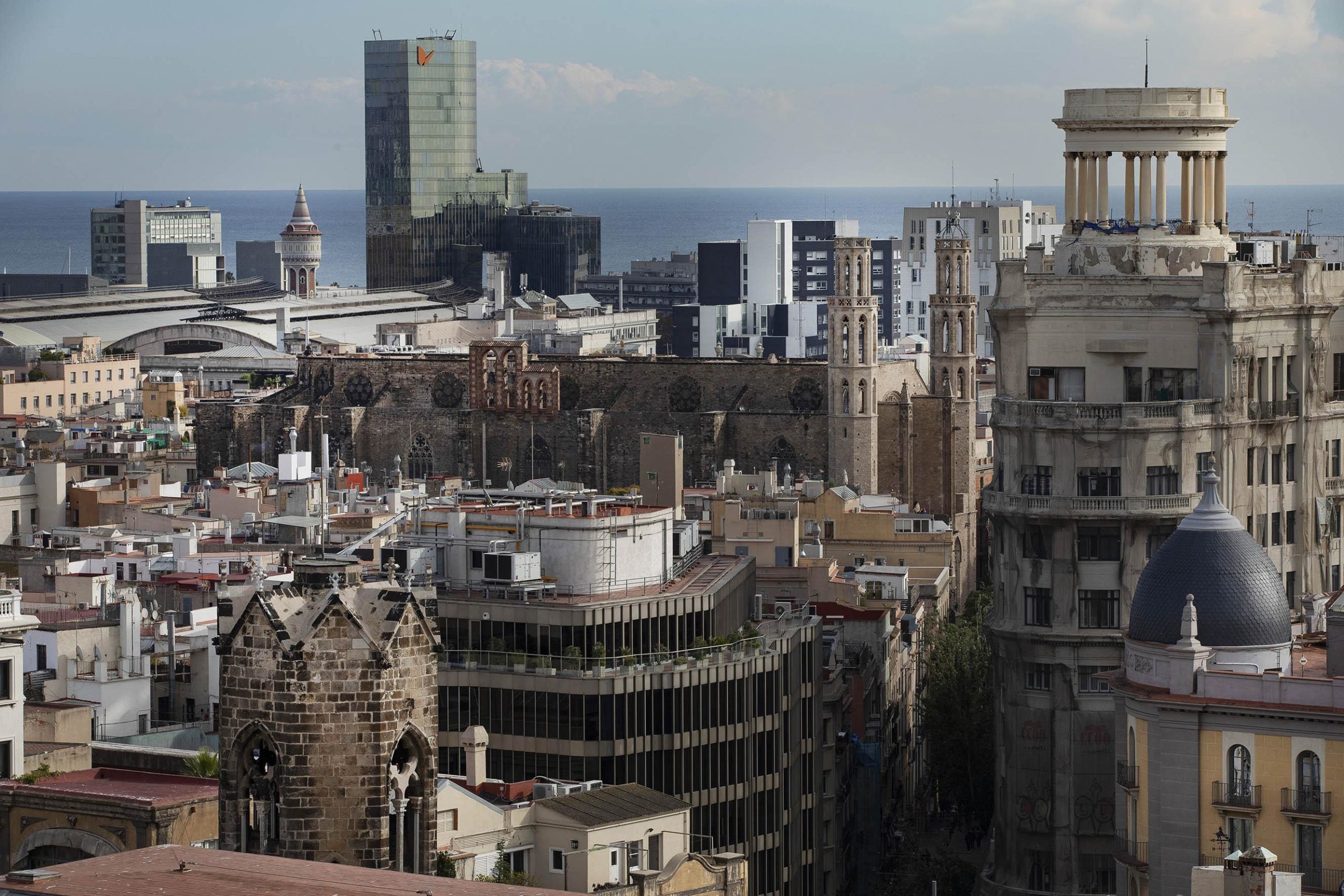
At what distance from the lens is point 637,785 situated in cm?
4506

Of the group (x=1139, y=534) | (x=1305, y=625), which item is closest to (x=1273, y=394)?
(x=1139, y=534)

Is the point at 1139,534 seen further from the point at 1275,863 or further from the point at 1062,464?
the point at 1275,863

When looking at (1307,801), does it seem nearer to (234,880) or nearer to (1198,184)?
(234,880)

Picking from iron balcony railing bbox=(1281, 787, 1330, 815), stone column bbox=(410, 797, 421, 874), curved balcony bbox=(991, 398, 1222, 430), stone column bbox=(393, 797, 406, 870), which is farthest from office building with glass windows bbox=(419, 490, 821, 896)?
stone column bbox=(393, 797, 406, 870)

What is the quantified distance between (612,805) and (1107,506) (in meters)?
13.4

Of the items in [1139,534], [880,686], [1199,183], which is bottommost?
[880,686]

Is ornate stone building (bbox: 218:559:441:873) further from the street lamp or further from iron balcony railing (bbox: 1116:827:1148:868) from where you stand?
iron balcony railing (bbox: 1116:827:1148:868)

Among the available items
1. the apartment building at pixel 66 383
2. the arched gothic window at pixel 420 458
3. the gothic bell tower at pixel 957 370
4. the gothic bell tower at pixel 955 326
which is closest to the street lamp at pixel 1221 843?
the gothic bell tower at pixel 957 370

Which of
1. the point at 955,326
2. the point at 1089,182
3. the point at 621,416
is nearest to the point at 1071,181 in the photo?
Result: the point at 1089,182

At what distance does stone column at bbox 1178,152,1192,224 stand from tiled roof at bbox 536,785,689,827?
1792cm

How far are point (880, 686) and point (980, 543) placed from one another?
3194 cm

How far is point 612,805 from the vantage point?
43.0 m

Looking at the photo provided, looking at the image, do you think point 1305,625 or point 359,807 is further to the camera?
point 1305,625

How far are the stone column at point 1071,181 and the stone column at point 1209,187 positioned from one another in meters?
2.39
